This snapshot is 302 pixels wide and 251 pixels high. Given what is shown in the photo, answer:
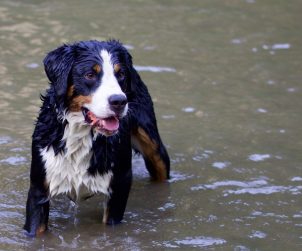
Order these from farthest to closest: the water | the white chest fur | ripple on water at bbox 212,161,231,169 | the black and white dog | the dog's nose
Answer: ripple on water at bbox 212,161,231,169 < the water < the white chest fur < the black and white dog < the dog's nose

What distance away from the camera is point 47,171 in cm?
611

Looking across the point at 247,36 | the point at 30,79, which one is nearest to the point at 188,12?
the point at 247,36

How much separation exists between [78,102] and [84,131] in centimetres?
33

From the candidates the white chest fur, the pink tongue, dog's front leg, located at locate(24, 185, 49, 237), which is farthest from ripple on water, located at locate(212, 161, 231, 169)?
the pink tongue

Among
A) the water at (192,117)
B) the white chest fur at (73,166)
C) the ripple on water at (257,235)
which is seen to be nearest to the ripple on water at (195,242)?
the water at (192,117)

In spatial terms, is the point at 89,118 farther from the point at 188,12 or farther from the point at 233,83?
the point at 188,12

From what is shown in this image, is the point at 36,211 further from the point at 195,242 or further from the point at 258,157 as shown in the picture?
the point at 258,157

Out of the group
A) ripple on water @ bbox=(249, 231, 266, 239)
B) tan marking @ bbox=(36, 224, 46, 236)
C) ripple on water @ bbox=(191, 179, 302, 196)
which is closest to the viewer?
tan marking @ bbox=(36, 224, 46, 236)

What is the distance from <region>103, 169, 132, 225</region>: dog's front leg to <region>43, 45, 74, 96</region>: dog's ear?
0.94 meters

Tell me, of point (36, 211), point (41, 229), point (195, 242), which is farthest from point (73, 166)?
point (195, 242)

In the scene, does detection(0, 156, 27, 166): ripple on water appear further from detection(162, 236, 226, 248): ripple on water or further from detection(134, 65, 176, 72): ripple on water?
detection(134, 65, 176, 72): ripple on water

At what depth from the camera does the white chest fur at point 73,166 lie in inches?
240

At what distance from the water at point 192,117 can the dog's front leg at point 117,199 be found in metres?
0.12

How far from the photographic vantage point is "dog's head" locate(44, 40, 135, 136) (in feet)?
18.5
